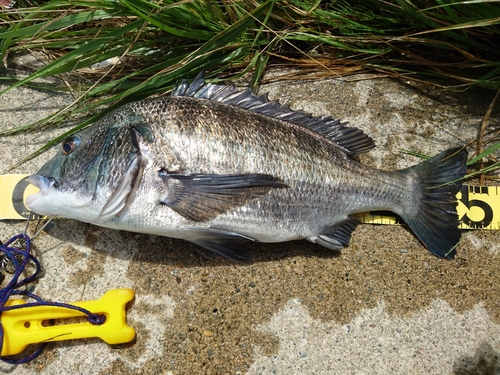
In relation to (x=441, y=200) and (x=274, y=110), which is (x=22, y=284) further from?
(x=441, y=200)

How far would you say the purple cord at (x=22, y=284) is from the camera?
2068 mm

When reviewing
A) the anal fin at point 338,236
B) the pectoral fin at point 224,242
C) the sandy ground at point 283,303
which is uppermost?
the pectoral fin at point 224,242

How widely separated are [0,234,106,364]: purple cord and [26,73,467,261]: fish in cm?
46

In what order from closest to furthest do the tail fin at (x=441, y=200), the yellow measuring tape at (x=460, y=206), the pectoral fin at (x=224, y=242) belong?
the pectoral fin at (x=224, y=242) → the tail fin at (x=441, y=200) → the yellow measuring tape at (x=460, y=206)

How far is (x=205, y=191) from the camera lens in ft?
6.28

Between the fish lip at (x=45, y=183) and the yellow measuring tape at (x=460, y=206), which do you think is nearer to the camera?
the fish lip at (x=45, y=183)

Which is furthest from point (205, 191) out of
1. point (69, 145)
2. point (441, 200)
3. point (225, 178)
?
point (441, 200)

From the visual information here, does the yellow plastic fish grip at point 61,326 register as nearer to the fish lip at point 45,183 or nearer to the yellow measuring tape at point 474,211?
the fish lip at point 45,183

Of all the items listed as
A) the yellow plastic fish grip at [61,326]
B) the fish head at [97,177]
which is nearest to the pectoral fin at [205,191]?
the fish head at [97,177]

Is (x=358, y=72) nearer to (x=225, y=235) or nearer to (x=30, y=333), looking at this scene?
(x=225, y=235)

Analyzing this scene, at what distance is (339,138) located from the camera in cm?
230

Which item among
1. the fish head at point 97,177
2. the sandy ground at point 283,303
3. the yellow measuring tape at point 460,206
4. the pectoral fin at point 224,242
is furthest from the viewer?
the yellow measuring tape at point 460,206

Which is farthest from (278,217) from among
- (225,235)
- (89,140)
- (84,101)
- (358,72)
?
(84,101)

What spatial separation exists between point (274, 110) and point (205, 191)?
723 millimetres
